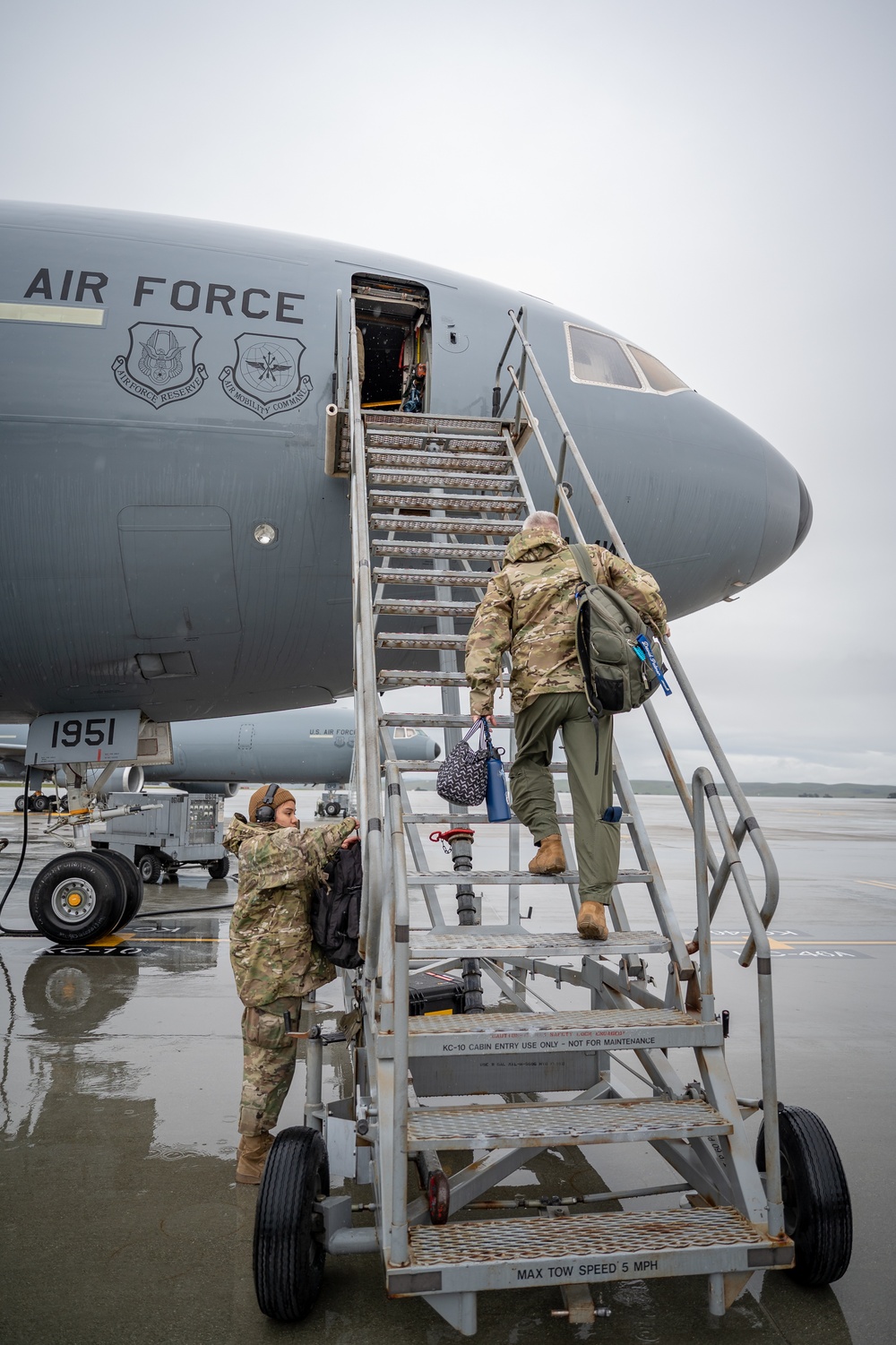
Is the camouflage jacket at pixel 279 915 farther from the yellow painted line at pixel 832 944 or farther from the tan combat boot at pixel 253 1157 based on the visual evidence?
the yellow painted line at pixel 832 944

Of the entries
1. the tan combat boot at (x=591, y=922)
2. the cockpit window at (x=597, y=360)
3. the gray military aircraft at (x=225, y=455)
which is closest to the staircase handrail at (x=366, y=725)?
the tan combat boot at (x=591, y=922)

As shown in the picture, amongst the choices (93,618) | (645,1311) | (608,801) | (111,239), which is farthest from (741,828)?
(111,239)

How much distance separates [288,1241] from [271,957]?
1.32 meters

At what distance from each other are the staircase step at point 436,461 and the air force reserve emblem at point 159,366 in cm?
152

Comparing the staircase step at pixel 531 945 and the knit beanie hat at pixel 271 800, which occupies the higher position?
the knit beanie hat at pixel 271 800

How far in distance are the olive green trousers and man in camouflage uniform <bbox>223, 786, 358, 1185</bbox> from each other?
0.83 m

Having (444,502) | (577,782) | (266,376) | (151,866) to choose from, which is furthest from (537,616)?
(151,866)

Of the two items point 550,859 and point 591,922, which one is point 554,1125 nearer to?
point 591,922

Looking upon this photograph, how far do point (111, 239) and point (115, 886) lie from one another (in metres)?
5.67

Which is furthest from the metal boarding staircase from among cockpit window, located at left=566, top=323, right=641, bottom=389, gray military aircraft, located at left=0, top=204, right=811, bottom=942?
cockpit window, located at left=566, top=323, right=641, bottom=389

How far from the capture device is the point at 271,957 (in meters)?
3.97

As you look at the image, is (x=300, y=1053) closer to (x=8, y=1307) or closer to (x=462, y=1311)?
(x=8, y=1307)

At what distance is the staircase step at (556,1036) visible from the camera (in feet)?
9.94

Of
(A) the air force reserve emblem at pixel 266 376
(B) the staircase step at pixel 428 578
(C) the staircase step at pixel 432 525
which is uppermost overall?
(A) the air force reserve emblem at pixel 266 376
